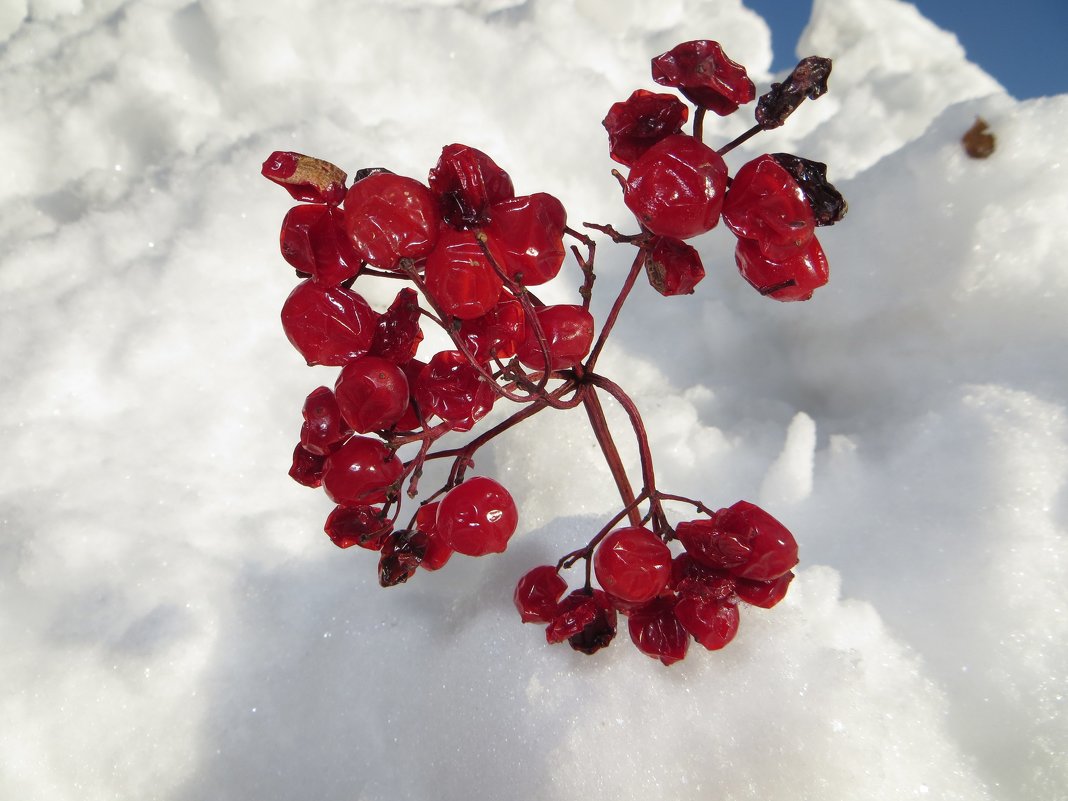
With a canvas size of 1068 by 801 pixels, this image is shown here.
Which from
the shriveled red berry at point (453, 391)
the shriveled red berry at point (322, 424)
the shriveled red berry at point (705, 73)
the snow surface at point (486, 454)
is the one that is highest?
the shriveled red berry at point (705, 73)

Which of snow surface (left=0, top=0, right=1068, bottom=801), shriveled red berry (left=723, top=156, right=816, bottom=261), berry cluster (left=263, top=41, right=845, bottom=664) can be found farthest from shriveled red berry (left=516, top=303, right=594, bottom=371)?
snow surface (left=0, top=0, right=1068, bottom=801)

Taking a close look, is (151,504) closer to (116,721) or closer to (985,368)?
(116,721)

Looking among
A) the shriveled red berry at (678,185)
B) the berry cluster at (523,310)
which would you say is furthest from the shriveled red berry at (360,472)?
the shriveled red berry at (678,185)

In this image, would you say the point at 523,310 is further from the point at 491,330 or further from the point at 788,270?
the point at 788,270

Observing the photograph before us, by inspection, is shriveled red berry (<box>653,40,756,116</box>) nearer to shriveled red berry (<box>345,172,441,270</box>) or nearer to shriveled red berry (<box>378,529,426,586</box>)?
shriveled red berry (<box>345,172,441,270</box>)

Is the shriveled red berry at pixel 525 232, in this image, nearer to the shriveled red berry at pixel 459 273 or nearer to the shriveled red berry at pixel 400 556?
the shriveled red berry at pixel 459 273

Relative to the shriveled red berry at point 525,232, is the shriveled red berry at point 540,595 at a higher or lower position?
lower
